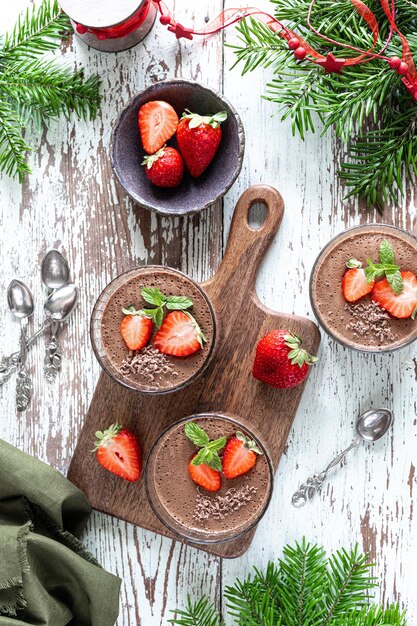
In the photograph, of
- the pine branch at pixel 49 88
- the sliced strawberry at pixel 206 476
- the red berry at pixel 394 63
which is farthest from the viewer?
the pine branch at pixel 49 88

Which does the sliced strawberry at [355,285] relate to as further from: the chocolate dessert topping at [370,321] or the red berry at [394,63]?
the red berry at [394,63]

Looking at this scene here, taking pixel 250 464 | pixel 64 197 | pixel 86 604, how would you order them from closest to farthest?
pixel 250 464 → pixel 86 604 → pixel 64 197

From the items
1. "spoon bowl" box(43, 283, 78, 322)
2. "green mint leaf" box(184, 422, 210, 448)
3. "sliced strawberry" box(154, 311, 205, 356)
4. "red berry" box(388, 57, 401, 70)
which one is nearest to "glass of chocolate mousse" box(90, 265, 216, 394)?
"sliced strawberry" box(154, 311, 205, 356)

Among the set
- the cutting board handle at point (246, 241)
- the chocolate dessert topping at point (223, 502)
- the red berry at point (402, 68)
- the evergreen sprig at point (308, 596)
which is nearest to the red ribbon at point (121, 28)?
the cutting board handle at point (246, 241)

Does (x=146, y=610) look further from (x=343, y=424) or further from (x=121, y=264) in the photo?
(x=121, y=264)

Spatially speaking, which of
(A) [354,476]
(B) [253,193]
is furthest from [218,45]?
(A) [354,476]

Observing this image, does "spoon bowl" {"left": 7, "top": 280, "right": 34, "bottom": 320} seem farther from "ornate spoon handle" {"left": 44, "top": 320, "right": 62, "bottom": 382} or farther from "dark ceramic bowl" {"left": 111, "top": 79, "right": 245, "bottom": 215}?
"dark ceramic bowl" {"left": 111, "top": 79, "right": 245, "bottom": 215}
